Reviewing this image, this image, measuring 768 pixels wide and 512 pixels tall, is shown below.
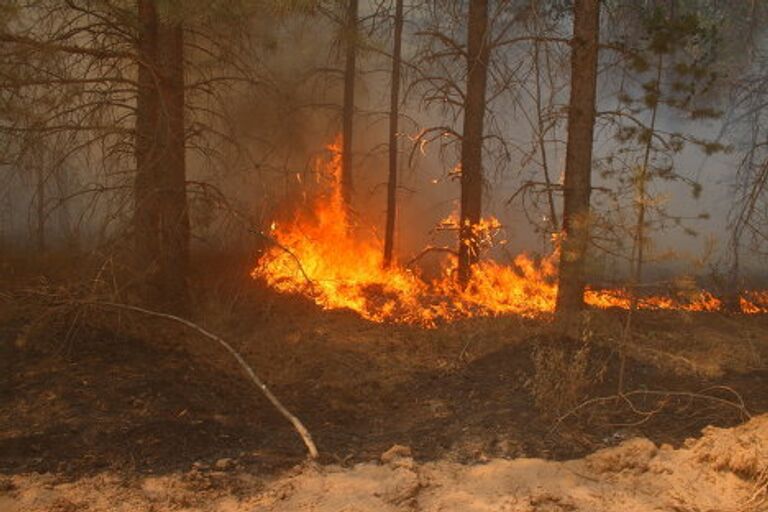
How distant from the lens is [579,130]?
894 centimetres

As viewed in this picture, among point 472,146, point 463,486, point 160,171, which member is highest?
point 472,146

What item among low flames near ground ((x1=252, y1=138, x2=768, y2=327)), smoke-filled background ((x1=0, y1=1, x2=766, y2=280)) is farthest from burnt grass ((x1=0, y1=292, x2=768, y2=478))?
low flames near ground ((x1=252, y1=138, x2=768, y2=327))

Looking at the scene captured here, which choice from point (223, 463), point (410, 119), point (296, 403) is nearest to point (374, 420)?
point (296, 403)

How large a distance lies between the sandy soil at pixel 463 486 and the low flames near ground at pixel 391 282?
188 inches

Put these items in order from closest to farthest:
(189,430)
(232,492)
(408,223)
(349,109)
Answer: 1. (232,492)
2. (189,430)
3. (349,109)
4. (408,223)

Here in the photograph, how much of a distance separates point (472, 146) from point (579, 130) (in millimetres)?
4116

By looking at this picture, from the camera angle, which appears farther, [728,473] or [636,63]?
[636,63]

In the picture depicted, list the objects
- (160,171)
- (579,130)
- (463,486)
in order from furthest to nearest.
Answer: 1. (579,130)
2. (160,171)
3. (463,486)

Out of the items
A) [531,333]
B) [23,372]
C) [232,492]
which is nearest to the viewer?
[232,492]

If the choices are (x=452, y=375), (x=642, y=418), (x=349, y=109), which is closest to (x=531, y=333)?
(x=452, y=375)

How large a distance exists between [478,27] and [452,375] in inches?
285

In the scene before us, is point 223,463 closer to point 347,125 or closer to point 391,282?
point 391,282

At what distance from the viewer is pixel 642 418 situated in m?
6.10

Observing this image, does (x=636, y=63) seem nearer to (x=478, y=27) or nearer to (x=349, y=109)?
(x=478, y=27)
